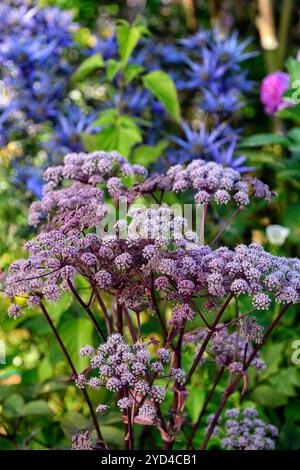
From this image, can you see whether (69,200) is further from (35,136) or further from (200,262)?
(35,136)

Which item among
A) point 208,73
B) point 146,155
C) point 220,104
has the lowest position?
point 146,155

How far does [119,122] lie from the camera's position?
167 cm

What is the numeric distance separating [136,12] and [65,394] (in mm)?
1108

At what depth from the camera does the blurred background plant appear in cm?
157

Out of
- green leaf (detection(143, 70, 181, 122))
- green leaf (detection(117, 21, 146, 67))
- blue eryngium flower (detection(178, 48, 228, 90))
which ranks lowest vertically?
green leaf (detection(143, 70, 181, 122))

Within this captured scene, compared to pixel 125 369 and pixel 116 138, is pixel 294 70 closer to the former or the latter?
pixel 116 138

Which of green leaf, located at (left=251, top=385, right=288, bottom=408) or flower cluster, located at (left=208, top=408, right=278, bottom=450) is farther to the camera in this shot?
green leaf, located at (left=251, top=385, right=288, bottom=408)

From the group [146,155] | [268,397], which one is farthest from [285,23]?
[268,397]

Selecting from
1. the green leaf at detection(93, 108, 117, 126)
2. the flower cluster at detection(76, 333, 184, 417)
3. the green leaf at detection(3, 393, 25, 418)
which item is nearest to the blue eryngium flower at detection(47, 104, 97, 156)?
the green leaf at detection(93, 108, 117, 126)

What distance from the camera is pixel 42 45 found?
6.48ft

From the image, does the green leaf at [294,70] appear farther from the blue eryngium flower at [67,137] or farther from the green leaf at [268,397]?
the green leaf at [268,397]

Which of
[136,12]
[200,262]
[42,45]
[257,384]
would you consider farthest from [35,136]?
[200,262]

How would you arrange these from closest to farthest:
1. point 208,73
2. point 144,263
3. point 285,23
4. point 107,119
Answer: point 144,263, point 107,119, point 208,73, point 285,23

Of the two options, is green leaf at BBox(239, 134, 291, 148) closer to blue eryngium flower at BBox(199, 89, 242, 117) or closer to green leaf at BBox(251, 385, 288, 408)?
blue eryngium flower at BBox(199, 89, 242, 117)
